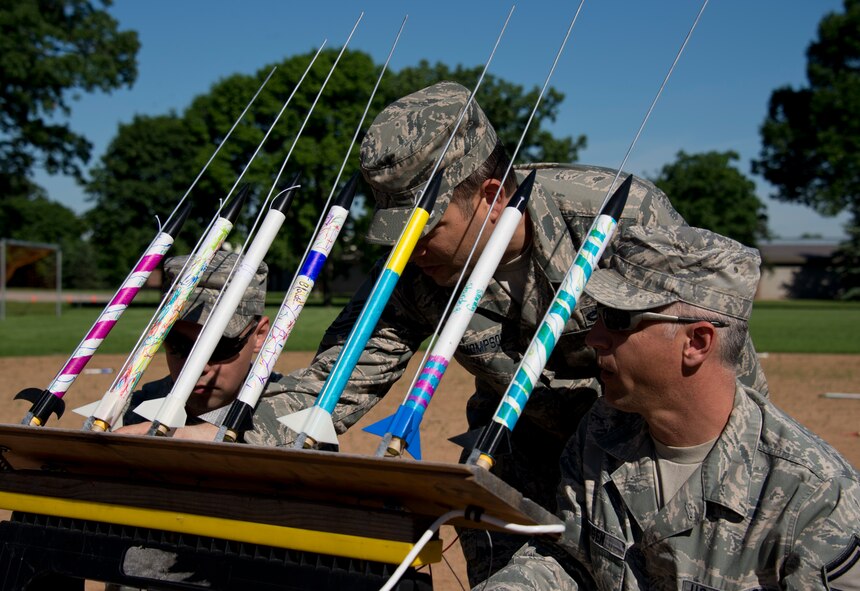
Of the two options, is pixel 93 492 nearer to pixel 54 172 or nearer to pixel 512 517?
pixel 512 517

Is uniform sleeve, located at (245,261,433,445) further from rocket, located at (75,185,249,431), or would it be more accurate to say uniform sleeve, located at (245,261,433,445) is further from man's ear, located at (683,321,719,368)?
man's ear, located at (683,321,719,368)

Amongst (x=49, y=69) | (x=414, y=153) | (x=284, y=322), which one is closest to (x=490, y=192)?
(x=414, y=153)

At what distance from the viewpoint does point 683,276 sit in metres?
2.76

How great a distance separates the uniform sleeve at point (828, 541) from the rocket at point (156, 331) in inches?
76.1

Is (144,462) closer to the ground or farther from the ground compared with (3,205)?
closer to the ground

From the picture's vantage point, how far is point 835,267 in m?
67.9

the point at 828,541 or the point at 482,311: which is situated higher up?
the point at 482,311

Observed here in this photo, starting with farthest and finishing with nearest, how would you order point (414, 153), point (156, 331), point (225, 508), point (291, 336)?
point (291, 336)
point (414, 153)
point (156, 331)
point (225, 508)

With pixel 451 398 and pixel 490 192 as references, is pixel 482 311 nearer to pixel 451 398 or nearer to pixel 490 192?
pixel 490 192

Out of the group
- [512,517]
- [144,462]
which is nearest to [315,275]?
[144,462]

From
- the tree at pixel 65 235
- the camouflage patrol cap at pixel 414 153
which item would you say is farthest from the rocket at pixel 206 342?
the tree at pixel 65 235

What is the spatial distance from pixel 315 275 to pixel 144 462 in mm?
811

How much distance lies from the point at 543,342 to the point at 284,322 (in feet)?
2.71

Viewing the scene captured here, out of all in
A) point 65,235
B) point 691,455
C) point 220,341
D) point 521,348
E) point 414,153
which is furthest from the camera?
point 65,235
